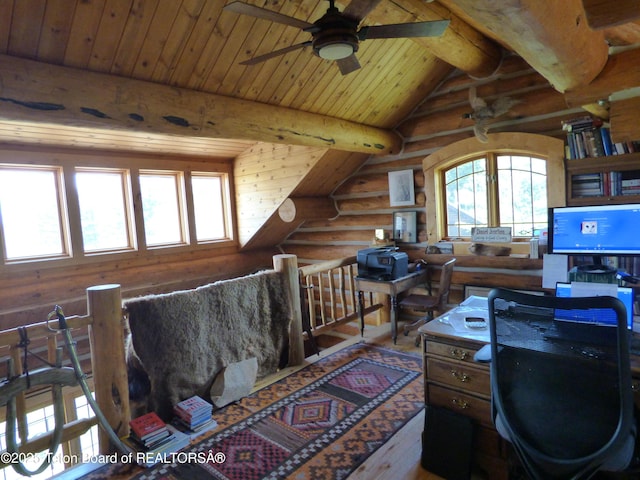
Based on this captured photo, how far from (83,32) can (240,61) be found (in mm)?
1141

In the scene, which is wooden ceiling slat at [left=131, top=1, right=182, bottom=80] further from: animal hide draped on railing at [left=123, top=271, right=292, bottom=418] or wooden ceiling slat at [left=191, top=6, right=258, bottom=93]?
animal hide draped on railing at [left=123, top=271, right=292, bottom=418]

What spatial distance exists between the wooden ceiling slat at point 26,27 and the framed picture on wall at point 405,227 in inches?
154

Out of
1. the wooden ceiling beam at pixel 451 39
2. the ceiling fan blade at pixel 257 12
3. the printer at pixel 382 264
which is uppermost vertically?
the wooden ceiling beam at pixel 451 39

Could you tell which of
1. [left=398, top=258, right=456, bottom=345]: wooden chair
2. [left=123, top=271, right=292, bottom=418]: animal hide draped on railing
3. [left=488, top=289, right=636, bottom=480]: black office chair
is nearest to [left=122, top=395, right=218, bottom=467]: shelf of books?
[left=123, top=271, right=292, bottom=418]: animal hide draped on railing

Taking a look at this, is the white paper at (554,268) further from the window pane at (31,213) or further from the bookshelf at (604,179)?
the window pane at (31,213)

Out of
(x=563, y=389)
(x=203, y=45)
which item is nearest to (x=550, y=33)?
(x=563, y=389)

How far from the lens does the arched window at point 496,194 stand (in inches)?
158

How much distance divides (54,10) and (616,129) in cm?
367

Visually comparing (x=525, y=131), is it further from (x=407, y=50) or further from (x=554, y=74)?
(x=554, y=74)

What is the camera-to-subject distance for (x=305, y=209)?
17.4 ft

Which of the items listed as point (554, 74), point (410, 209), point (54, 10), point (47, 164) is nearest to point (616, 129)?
point (554, 74)

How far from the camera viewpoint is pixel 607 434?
4.60 feet

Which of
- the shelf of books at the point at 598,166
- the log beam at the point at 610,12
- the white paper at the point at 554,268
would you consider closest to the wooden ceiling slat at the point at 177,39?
the log beam at the point at 610,12

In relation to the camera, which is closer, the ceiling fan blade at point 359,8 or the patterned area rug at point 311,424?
the ceiling fan blade at point 359,8
